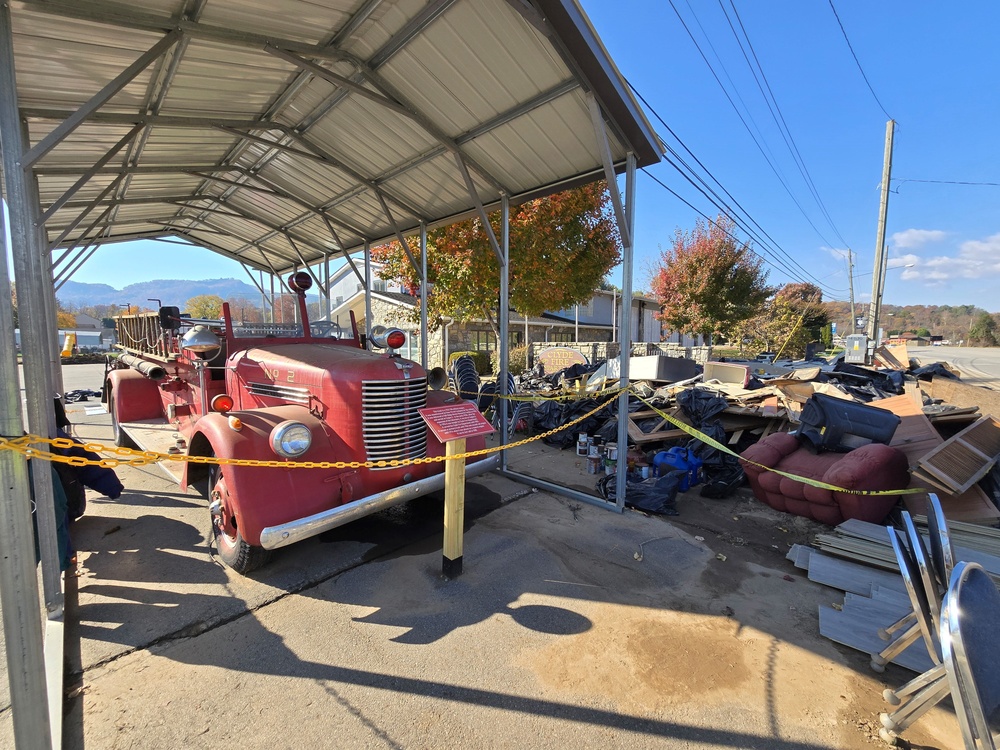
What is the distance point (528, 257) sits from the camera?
11289 millimetres

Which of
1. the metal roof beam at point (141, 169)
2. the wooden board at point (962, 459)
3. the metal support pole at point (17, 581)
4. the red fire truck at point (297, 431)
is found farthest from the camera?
the metal roof beam at point (141, 169)

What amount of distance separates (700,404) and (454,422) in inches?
183

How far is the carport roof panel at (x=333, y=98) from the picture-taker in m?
3.59

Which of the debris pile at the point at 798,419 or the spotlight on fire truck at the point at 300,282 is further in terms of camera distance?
the spotlight on fire truck at the point at 300,282

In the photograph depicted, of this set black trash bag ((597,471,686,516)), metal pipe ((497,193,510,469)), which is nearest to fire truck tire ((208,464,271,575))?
metal pipe ((497,193,510,469))

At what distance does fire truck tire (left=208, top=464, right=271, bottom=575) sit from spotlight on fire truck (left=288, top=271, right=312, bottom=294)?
210 cm

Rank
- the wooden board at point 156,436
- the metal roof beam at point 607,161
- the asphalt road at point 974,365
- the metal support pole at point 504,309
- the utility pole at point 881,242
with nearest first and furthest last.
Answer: the metal roof beam at point 607,161 < the wooden board at point 156,436 < the metal support pole at point 504,309 < the asphalt road at point 974,365 < the utility pole at point 881,242

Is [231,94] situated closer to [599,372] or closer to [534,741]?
[534,741]

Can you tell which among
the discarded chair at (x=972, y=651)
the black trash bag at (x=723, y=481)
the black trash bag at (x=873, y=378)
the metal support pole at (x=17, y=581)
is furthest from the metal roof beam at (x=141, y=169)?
the black trash bag at (x=873, y=378)

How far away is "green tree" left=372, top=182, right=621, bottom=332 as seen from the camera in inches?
441

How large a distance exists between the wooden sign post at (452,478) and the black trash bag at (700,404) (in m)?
4.34

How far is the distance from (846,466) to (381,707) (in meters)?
4.38

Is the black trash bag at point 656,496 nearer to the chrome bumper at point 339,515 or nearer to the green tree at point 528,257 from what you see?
the chrome bumper at point 339,515

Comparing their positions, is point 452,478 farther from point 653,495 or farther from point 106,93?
point 106,93
